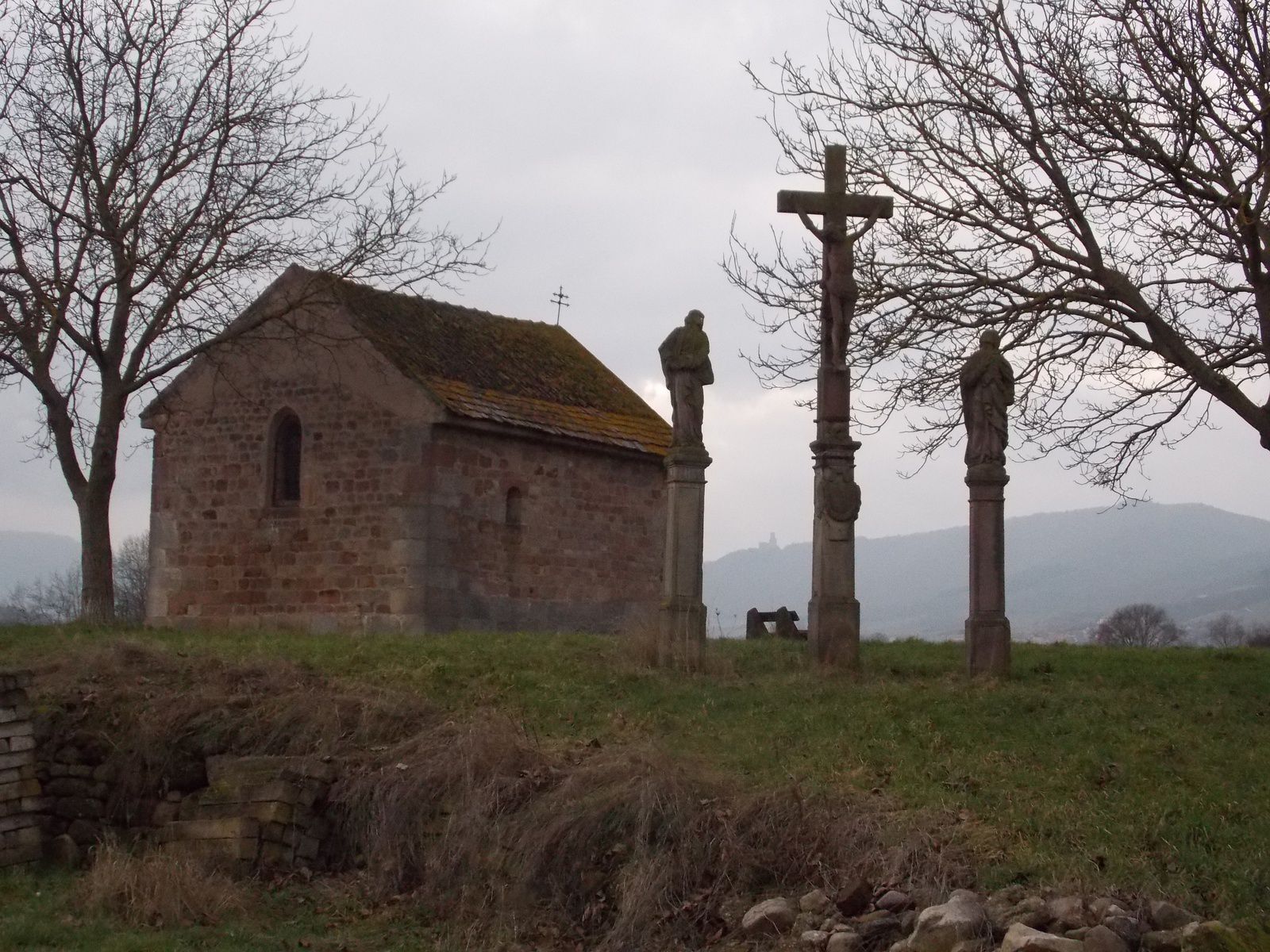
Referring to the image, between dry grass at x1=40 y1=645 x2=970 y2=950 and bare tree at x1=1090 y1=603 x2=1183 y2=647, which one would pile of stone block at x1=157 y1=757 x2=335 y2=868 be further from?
bare tree at x1=1090 y1=603 x2=1183 y2=647

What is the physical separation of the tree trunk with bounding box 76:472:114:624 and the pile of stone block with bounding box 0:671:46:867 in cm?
693

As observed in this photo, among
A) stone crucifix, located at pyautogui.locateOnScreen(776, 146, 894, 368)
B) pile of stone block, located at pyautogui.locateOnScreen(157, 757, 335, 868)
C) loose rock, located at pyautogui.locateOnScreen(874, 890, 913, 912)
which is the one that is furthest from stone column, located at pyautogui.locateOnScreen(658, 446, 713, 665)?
loose rock, located at pyautogui.locateOnScreen(874, 890, 913, 912)

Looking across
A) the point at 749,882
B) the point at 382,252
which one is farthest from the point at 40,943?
the point at 382,252

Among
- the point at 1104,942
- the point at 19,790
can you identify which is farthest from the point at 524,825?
the point at 19,790

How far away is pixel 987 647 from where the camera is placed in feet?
44.0

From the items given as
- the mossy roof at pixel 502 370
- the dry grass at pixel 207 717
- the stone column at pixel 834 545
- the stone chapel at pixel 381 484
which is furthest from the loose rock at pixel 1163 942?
the mossy roof at pixel 502 370

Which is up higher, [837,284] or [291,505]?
[837,284]

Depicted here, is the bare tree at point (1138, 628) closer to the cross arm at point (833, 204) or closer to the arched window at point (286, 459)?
the arched window at point (286, 459)

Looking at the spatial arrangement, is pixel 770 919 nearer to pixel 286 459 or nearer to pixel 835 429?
pixel 835 429

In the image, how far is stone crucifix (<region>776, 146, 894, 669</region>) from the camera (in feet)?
45.9

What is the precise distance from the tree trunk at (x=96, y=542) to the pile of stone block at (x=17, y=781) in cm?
693

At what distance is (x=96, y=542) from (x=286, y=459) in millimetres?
3199

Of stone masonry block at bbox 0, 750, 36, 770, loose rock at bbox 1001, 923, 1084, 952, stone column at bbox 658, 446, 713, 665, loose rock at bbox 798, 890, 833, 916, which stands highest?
stone column at bbox 658, 446, 713, 665

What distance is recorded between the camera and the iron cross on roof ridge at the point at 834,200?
14.7 metres
